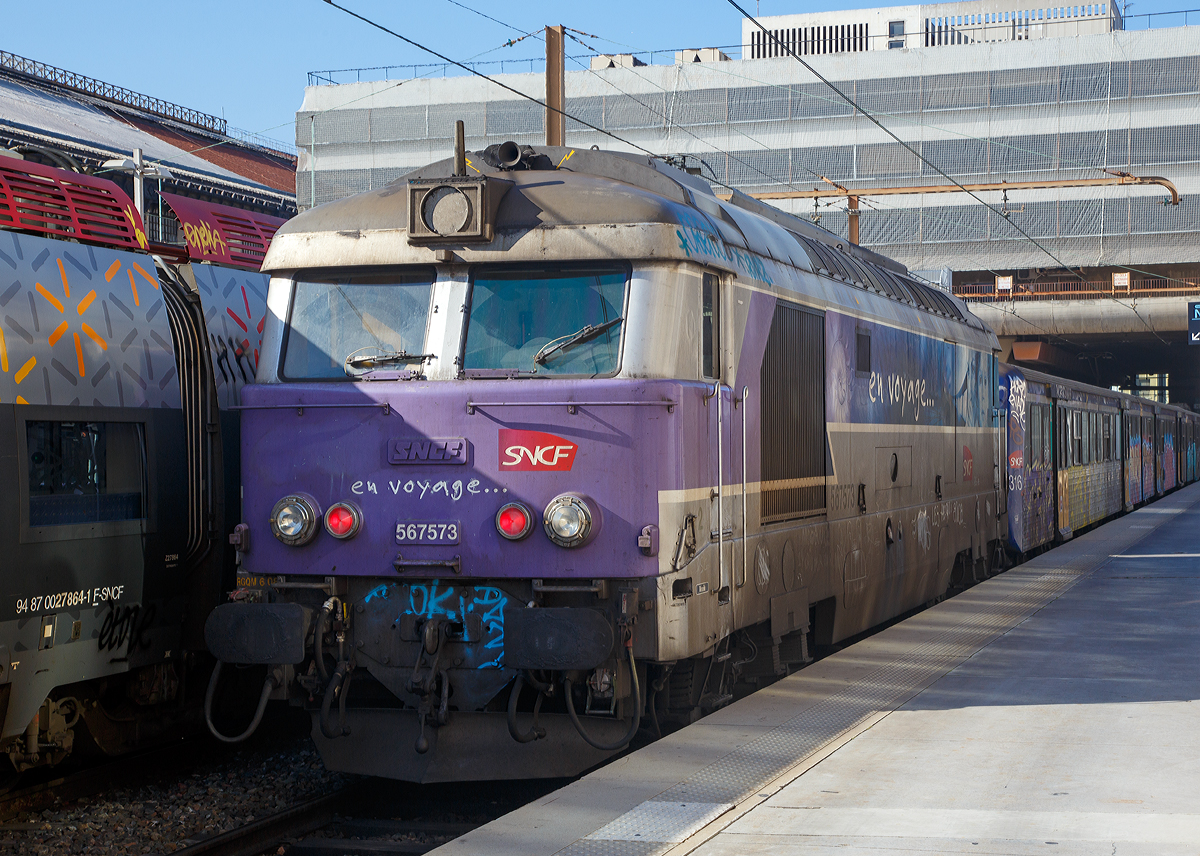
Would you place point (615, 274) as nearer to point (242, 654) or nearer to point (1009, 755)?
point (242, 654)

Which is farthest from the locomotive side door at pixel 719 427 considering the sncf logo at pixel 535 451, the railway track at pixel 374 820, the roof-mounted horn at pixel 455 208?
the railway track at pixel 374 820

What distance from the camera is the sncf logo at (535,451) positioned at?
22.5 feet

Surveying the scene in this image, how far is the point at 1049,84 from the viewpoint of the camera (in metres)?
60.9

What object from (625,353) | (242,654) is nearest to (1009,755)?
(625,353)

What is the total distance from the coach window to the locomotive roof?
328mm

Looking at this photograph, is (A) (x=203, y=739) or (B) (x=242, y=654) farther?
(A) (x=203, y=739)

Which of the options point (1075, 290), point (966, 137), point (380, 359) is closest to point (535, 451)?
point (380, 359)

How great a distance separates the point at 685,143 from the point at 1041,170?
16384 mm

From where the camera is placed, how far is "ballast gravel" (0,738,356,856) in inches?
288

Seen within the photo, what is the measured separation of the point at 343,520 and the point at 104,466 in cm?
197

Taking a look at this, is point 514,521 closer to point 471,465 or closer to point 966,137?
point 471,465

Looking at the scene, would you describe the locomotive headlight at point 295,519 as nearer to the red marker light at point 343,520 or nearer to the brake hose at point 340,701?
the red marker light at point 343,520

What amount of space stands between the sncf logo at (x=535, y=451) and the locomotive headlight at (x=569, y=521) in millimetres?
191

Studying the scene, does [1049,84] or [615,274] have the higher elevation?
[1049,84]
